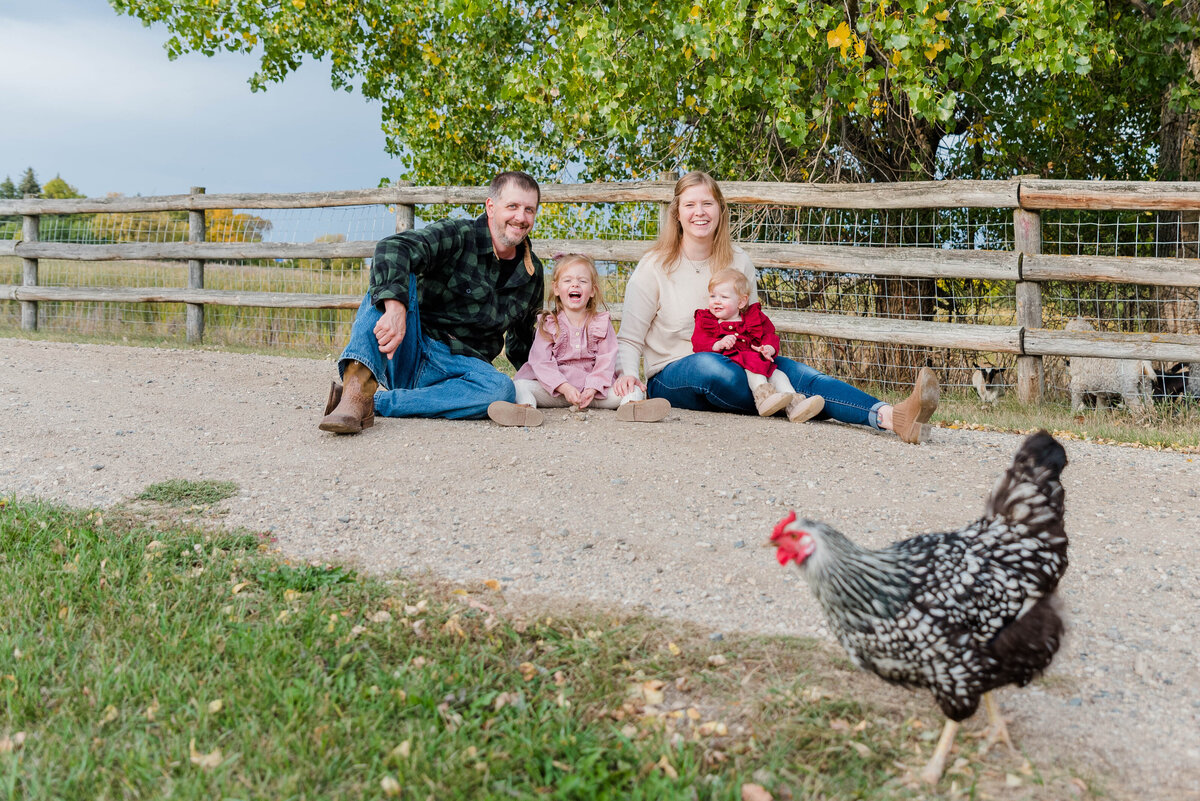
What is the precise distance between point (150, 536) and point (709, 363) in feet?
10.0

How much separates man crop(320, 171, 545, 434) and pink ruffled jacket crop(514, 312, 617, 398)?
23cm

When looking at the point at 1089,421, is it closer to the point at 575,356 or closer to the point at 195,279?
the point at 575,356

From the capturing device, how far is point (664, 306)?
18.3 feet

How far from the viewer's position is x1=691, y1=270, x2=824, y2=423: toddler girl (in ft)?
17.1

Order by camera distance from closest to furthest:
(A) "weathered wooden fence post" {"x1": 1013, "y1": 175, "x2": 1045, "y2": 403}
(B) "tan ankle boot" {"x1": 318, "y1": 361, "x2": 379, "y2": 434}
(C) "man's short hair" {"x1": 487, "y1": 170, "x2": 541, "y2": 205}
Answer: (B) "tan ankle boot" {"x1": 318, "y1": 361, "x2": 379, "y2": 434}
(C) "man's short hair" {"x1": 487, "y1": 170, "x2": 541, "y2": 205}
(A) "weathered wooden fence post" {"x1": 1013, "y1": 175, "x2": 1045, "y2": 403}

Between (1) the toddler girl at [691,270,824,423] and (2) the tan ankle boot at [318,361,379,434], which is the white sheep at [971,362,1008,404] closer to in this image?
(1) the toddler girl at [691,270,824,423]

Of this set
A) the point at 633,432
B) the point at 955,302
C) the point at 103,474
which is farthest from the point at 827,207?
the point at 103,474

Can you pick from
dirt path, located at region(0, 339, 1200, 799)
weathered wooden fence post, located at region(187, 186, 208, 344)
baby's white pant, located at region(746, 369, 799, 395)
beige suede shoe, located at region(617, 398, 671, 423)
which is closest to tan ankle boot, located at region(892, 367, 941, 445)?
dirt path, located at region(0, 339, 1200, 799)

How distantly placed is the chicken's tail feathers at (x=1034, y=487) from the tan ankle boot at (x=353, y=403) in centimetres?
328

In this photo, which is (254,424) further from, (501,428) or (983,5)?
(983,5)

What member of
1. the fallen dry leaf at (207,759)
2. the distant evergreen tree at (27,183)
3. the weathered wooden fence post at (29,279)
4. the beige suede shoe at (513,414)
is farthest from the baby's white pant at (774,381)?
the distant evergreen tree at (27,183)

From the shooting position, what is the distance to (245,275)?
11000mm

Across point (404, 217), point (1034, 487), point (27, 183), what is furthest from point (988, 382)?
point (27, 183)

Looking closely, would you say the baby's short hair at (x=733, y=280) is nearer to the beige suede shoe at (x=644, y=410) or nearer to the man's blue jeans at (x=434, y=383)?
the beige suede shoe at (x=644, y=410)
